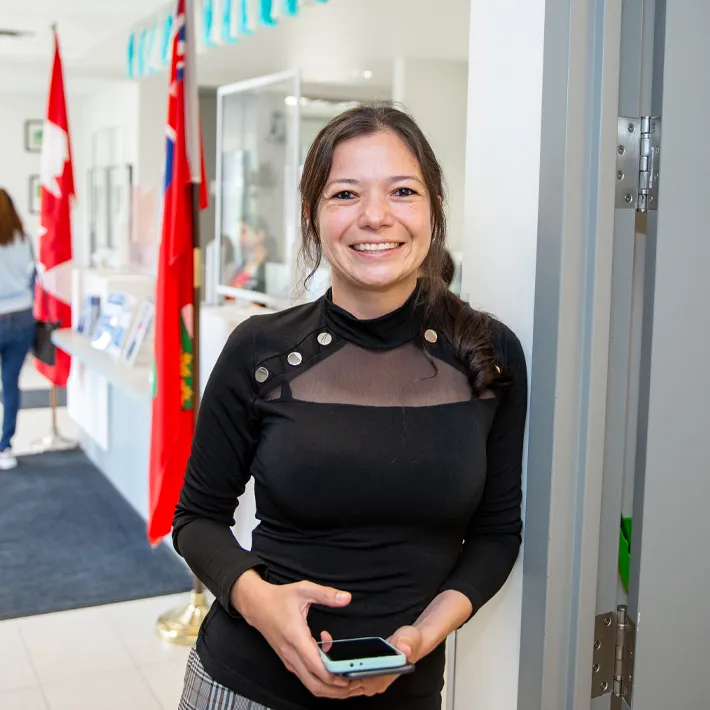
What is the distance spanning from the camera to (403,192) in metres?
1.28

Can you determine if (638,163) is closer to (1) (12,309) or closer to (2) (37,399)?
(1) (12,309)

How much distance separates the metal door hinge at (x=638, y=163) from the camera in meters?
1.28

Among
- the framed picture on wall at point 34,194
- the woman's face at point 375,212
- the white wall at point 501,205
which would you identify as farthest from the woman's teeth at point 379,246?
the framed picture on wall at point 34,194

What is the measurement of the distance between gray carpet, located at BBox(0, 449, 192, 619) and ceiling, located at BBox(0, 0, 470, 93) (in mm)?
2980

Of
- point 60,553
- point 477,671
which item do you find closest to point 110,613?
point 60,553

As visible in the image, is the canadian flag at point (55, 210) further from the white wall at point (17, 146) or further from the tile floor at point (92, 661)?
the white wall at point (17, 146)

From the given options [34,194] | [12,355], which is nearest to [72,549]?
[12,355]

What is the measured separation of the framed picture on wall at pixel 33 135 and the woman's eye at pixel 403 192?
37.4 feet

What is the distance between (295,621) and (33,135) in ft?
38.2

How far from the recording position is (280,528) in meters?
1.30

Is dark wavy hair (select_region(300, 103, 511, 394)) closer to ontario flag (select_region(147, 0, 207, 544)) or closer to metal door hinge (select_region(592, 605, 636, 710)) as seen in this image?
metal door hinge (select_region(592, 605, 636, 710))

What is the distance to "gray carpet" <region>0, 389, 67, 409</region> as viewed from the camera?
8.03m

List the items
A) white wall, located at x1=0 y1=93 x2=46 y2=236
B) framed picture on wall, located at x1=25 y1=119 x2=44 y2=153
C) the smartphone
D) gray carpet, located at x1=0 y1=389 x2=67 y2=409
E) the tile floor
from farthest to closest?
framed picture on wall, located at x1=25 y1=119 x2=44 y2=153 < white wall, located at x1=0 y1=93 x2=46 y2=236 < gray carpet, located at x1=0 y1=389 x2=67 y2=409 < the tile floor < the smartphone

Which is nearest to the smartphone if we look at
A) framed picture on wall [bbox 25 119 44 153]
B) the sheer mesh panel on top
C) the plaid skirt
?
the plaid skirt
